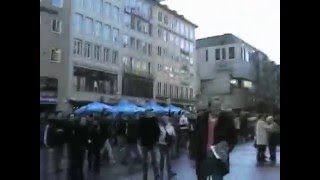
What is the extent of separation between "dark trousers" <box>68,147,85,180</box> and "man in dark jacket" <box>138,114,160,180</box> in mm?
572

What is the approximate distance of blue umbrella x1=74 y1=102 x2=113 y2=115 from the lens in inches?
144

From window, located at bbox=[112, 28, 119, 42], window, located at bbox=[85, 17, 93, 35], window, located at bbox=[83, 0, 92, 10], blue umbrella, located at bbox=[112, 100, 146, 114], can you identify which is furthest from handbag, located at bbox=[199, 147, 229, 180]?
window, located at bbox=[83, 0, 92, 10]

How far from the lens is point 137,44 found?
12.1ft

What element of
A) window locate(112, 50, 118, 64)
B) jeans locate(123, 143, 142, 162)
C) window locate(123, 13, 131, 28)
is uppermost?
window locate(123, 13, 131, 28)

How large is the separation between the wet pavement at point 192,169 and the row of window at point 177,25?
1.09 metres

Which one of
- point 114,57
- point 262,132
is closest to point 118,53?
point 114,57

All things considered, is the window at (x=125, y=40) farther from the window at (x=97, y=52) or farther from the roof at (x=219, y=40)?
the roof at (x=219, y=40)

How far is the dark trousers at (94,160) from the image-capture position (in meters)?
3.69

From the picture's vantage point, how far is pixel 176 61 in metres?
3.73

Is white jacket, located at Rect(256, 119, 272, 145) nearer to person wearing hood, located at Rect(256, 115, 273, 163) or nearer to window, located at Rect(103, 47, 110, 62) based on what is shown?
person wearing hood, located at Rect(256, 115, 273, 163)
